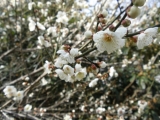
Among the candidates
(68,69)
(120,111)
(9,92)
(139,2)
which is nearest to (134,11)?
(139,2)

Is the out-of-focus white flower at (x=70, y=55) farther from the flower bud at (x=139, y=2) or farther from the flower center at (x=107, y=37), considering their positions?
the flower bud at (x=139, y=2)

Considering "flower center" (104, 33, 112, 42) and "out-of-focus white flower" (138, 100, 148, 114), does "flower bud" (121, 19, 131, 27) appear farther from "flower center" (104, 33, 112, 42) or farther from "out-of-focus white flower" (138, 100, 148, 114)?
"out-of-focus white flower" (138, 100, 148, 114)

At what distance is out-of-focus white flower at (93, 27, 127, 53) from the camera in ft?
3.33

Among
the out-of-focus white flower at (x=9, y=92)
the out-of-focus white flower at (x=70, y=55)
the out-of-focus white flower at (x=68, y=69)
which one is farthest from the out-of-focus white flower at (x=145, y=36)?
the out-of-focus white flower at (x=9, y=92)

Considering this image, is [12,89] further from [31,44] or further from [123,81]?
[123,81]

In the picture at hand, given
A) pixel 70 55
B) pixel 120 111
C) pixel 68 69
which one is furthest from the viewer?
pixel 120 111

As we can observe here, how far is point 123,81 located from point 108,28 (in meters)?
3.41

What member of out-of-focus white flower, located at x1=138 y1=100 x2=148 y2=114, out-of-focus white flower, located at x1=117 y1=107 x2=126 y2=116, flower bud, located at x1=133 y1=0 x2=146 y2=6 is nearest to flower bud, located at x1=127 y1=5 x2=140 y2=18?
flower bud, located at x1=133 y1=0 x2=146 y2=6

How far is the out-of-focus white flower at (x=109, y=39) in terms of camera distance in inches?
39.9

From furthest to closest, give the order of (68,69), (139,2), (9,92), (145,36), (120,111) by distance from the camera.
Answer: (120,111), (9,92), (68,69), (145,36), (139,2)

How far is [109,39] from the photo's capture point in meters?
1.12

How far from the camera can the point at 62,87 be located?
393 cm

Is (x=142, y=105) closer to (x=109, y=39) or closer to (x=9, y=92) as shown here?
(x=9, y=92)

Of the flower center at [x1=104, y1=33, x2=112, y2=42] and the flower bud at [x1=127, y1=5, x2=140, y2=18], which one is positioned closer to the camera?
the flower bud at [x1=127, y1=5, x2=140, y2=18]
